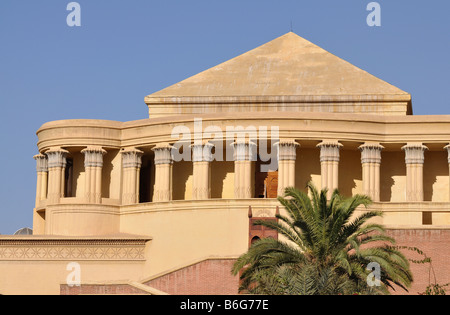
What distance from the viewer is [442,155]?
65.8m

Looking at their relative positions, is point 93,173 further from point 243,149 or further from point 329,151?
point 329,151

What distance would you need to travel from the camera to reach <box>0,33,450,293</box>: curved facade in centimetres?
6238

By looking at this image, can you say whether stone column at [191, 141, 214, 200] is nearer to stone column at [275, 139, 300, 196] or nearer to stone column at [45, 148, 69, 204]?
stone column at [275, 139, 300, 196]

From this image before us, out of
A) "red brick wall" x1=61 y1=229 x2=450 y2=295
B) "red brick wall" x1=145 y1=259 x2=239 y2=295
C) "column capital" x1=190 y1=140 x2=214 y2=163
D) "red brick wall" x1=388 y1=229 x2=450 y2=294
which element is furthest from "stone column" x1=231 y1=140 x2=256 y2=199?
"red brick wall" x1=388 y1=229 x2=450 y2=294

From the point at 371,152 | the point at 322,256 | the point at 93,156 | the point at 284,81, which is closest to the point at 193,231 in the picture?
the point at 93,156

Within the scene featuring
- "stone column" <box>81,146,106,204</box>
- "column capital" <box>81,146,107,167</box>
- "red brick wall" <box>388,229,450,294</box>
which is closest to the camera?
"red brick wall" <box>388,229,450,294</box>

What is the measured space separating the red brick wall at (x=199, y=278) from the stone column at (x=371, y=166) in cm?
1276

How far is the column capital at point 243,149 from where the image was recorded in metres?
63.2

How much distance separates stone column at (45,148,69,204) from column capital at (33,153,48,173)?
8.49ft

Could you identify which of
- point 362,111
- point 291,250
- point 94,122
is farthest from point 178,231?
point 291,250

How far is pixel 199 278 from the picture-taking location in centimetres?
5350

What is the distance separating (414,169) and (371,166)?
2318 millimetres

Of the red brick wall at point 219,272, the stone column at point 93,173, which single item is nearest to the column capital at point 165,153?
the stone column at point 93,173

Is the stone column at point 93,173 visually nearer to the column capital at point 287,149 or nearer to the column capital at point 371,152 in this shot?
the column capital at point 287,149
